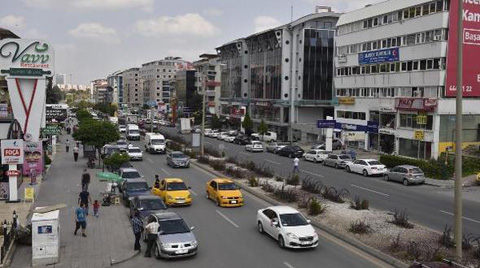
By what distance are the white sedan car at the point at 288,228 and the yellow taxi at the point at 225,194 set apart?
5.75 m

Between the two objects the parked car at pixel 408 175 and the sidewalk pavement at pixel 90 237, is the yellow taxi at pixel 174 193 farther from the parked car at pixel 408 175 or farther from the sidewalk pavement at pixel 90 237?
the parked car at pixel 408 175

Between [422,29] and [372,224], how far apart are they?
3511 cm

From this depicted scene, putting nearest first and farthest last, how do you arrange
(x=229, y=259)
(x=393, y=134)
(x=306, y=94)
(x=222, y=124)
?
(x=229, y=259)
(x=393, y=134)
(x=306, y=94)
(x=222, y=124)

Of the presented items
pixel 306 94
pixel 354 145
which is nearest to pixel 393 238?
pixel 354 145

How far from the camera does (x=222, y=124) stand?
11356cm

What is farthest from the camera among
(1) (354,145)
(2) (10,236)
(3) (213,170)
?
(1) (354,145)

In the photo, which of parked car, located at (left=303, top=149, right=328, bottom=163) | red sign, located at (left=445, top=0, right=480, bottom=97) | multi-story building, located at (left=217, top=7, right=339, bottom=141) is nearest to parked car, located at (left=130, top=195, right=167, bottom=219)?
parked car, located at (left=303, top=149, right=328, bottom=163)

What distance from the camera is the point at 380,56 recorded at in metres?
56.9

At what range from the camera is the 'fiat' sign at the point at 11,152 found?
25.9 meters

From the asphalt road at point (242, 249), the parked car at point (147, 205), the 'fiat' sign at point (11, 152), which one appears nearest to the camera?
the asphalt road at point (242, 249)

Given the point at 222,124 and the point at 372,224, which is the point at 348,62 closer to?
the point at 372,224

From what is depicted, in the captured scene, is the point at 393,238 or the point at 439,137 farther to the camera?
the point at 439,137

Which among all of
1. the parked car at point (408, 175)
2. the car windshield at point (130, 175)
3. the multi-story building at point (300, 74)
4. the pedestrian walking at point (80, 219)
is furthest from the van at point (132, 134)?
the pedestrian walking at point (80, 219)

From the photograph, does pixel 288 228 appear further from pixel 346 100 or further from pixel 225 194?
pixel 346 100
